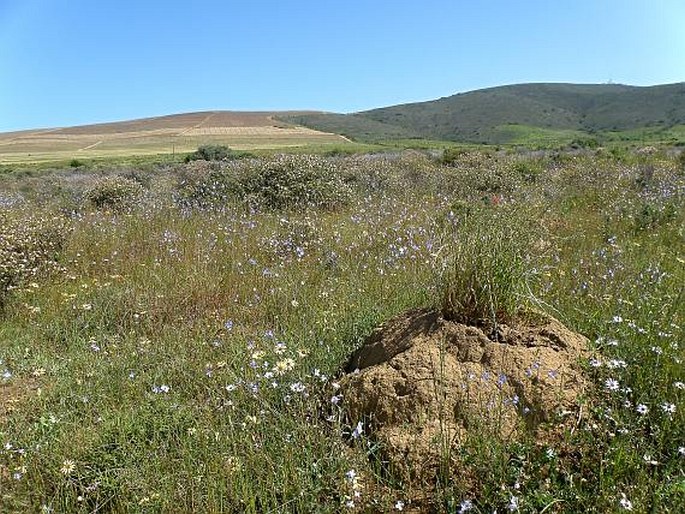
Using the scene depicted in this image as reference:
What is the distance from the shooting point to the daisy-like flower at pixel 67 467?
8.34 feet

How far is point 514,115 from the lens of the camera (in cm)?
14288

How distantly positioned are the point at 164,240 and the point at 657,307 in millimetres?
5735

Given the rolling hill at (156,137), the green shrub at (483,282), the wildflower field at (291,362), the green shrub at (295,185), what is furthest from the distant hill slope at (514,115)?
the green shrub at (483,282)

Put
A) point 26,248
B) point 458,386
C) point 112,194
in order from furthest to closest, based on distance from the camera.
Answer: point 112,194
point 26,248
point 458,386

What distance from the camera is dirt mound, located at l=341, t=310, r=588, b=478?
2537 mm

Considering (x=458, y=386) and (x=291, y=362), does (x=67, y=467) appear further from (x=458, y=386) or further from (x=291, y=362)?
(x=458, y=386)

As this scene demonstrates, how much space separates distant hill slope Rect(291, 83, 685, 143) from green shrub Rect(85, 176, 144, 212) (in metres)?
92.4

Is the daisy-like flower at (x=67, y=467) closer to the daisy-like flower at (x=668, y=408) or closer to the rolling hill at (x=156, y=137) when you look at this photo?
the daisy-like flower at (x=668, y=408)

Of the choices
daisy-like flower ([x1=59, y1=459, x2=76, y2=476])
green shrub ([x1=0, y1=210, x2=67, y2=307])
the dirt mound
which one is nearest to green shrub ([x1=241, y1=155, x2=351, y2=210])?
green shrub ([x1=0, y1=210, x2=67, y2=307])

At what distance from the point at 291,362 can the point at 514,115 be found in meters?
153

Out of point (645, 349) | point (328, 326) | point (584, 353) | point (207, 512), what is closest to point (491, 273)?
point (584, 353)

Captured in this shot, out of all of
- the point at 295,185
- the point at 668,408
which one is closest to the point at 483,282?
the point at 668,408

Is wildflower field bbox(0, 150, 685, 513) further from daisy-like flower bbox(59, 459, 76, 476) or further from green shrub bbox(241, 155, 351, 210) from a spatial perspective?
green shrub bbox(241, 155, 351, 210)

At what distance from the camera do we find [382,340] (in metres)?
3.29
